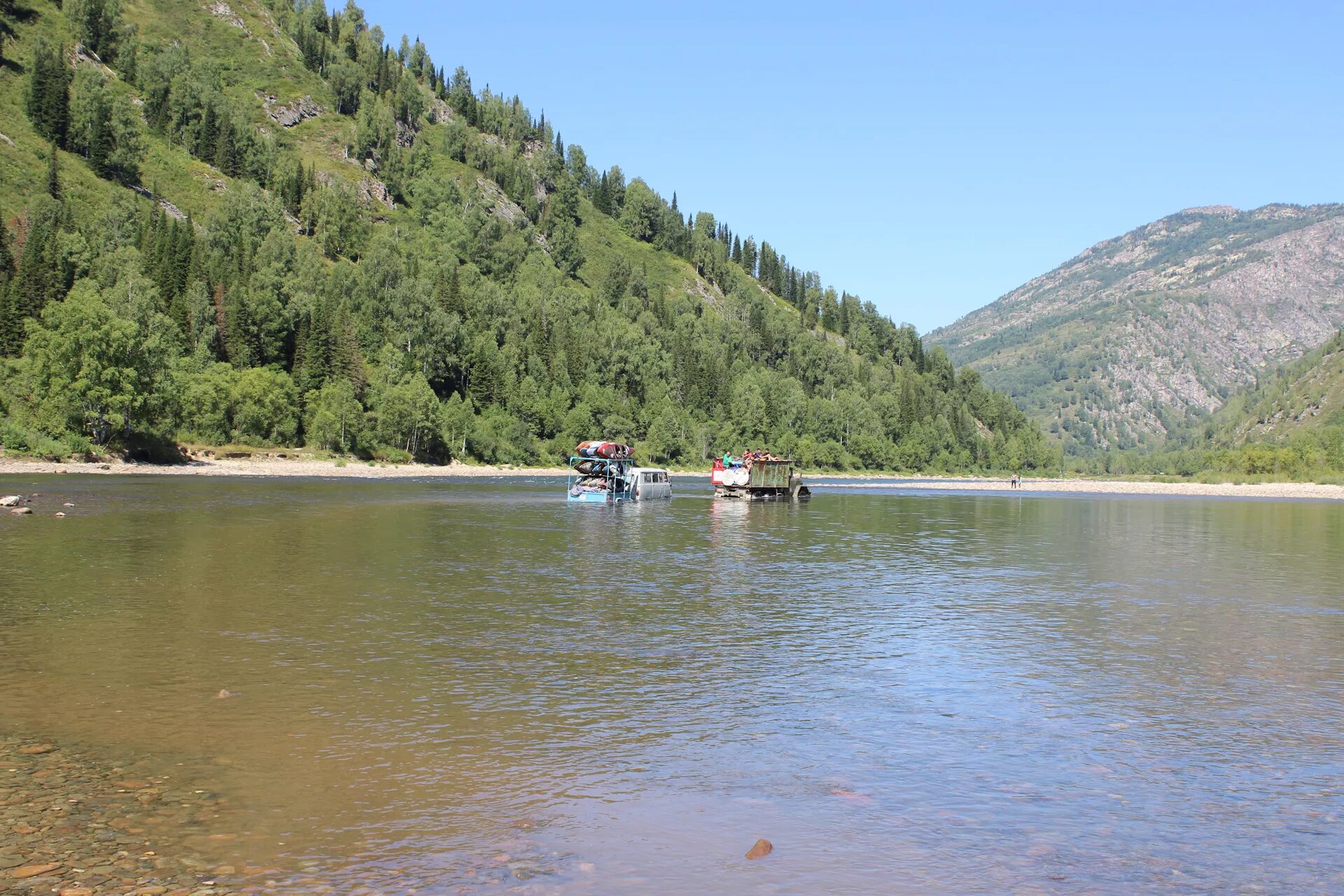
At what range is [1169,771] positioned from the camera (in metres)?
15.6

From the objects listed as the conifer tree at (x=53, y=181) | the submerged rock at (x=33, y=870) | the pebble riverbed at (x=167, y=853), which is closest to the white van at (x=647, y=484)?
the pebble riverbed at (x=167, y=853)

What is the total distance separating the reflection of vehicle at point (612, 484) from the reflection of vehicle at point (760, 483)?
21.1ft

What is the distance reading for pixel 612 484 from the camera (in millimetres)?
95562

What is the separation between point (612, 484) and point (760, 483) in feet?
59.2

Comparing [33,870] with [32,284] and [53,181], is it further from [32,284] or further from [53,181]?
[53,181]

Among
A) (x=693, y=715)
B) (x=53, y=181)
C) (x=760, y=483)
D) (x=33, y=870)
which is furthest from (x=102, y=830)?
(x=53, y=181)

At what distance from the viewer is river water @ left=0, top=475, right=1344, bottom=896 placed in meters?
12.0

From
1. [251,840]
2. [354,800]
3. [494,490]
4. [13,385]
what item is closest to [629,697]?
[354,800]

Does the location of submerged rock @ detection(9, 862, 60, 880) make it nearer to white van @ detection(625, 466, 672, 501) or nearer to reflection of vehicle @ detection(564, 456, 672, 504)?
reflection of vehicle @ detection(564, 456, 672, 504)

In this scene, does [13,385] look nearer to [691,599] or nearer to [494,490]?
[494,490]

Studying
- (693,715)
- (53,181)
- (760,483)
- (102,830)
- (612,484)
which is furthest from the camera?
(53,181)

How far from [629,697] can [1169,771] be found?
9341 mm

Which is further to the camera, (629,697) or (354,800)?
(629,697)

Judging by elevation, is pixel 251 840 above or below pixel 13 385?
below
